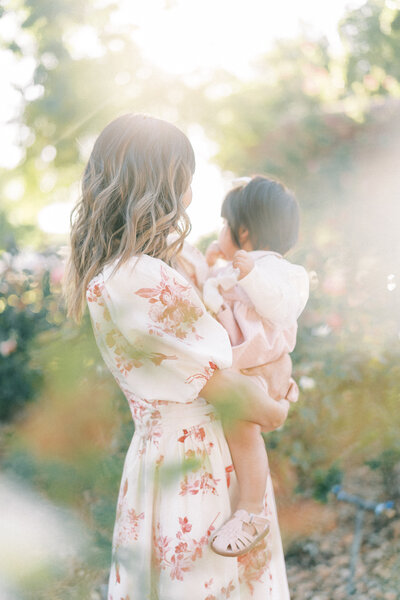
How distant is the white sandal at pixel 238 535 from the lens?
4.13 ft

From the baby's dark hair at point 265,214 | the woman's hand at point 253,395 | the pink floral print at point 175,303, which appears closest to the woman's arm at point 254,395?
the woman's hand at point 253,395

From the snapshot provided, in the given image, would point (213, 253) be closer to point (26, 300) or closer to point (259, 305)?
Answer: point (259, 305)

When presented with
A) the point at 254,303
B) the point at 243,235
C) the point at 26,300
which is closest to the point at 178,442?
the point at 254,303

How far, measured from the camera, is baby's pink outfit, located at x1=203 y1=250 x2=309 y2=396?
1.53 metres

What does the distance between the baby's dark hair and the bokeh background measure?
0.51 ft

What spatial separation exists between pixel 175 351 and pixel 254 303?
1.62ft

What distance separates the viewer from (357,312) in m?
3.22

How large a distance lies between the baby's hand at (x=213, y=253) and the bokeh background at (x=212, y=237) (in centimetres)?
22

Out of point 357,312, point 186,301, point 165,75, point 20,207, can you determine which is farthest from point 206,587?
point 357,312

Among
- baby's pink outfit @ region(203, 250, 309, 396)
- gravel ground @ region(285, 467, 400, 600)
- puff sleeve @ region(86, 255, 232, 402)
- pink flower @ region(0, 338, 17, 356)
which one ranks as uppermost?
pink flower @ region(0, 338, 17, 356)

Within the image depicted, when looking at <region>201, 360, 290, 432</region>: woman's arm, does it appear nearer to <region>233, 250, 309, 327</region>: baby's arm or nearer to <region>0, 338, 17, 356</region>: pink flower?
<region>233, 250, 309, 327</region>: baby's arm

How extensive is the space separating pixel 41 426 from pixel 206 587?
904 mm

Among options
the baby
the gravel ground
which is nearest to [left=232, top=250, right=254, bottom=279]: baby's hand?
the baby

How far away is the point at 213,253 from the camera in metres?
1.89
